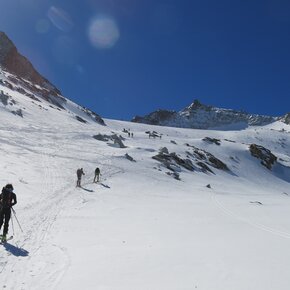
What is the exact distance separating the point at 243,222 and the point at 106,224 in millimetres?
6293

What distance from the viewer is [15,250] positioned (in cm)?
1143

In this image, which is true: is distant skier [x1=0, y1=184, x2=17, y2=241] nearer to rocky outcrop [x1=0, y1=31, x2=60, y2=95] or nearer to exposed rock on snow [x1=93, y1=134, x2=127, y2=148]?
exposed rock on snow [x1=93, y1=134, x2=127, y2=148]

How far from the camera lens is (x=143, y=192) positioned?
1200 inches

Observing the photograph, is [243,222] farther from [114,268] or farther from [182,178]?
[182,178]

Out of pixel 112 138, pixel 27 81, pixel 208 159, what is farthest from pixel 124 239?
pixel 27 81

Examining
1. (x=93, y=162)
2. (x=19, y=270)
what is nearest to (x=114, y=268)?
(x=19, y=270)

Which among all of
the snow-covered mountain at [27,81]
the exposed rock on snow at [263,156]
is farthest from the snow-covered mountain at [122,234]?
the snow-covered mountain at [27,81]

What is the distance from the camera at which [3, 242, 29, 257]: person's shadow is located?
36.2ft

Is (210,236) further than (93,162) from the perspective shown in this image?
No

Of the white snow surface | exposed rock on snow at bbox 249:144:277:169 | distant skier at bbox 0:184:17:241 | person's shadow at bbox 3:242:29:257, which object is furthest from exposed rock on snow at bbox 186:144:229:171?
person's shadow at bbox 3:242:29:257

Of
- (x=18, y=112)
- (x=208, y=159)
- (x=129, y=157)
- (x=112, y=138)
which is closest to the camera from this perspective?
(x=129, y=157)

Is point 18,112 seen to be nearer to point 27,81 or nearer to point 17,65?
point 27,81

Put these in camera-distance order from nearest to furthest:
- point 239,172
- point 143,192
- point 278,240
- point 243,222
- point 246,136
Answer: point 278,240
point 243,222
point 143,192
point 239,172
point 246,136

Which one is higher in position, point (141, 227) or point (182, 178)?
point (182, 178)
